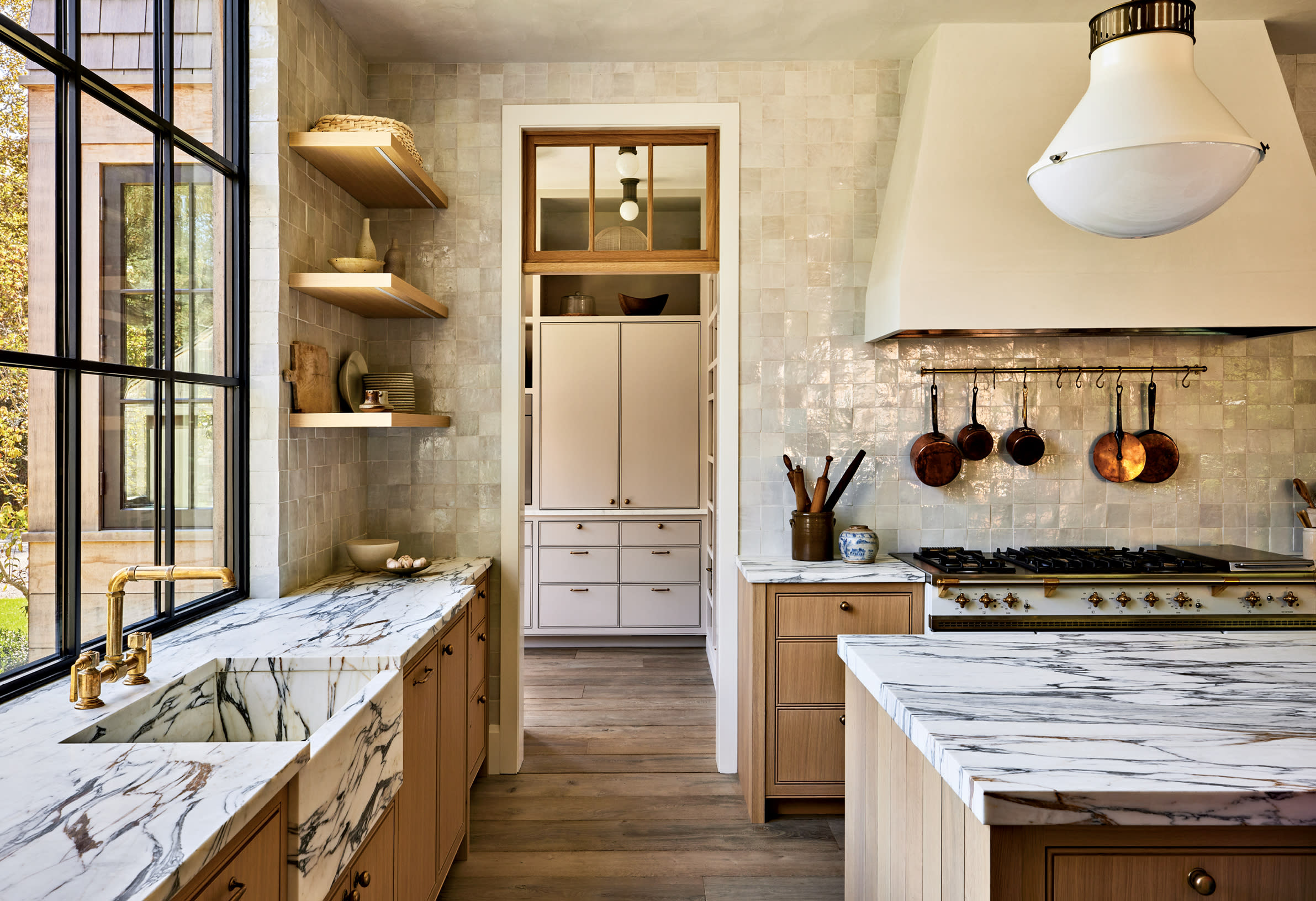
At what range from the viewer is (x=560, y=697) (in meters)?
3.98

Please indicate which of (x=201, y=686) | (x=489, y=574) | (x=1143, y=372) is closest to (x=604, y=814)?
(x=489, y=574)

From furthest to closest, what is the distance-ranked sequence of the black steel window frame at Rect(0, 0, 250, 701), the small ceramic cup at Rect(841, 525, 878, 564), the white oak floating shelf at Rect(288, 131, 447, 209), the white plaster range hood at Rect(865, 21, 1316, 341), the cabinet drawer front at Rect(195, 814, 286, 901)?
1. the small ceramic cup at Rect(841, 525, 878, 564)
2. the white plaster range hood at Rect(865, 21, 1316, 341)
3. the white oak floating shelf at Rect(288, 131, 447, 209)
4. the black steel window frame at Rect(0, 0, 250, 701)
5. the cabinet drawer front at Rect(195, 814, 286, 901)

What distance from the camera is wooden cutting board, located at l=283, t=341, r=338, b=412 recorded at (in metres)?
2.50

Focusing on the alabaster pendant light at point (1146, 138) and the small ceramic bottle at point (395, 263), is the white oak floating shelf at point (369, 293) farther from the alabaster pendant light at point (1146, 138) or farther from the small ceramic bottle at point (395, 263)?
the alabaster pendant light at point (1146, 138)

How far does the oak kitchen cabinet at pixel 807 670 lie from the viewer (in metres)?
2.74

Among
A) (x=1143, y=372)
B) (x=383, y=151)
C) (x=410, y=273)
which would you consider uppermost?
(x=383, y=151)

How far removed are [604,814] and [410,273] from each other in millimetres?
2241

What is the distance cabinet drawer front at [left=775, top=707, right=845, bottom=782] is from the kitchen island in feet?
3.48

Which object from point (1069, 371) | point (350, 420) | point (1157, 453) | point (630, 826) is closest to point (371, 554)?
point (350, 420)

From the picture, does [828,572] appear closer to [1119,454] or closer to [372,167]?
[1119,454]

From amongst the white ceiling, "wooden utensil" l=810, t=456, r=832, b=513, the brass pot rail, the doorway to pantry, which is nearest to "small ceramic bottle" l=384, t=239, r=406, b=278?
the white ceiling

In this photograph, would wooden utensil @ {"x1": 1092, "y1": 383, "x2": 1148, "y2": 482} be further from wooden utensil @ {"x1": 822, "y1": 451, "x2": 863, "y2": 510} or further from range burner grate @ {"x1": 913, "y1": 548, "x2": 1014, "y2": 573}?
wooden utensil @ {"x1": 822, "y1": 451, "x2": 863, "y2": 510}

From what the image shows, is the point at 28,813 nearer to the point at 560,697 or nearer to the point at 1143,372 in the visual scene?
the point at 560,697

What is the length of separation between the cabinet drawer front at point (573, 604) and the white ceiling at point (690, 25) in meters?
2.99
